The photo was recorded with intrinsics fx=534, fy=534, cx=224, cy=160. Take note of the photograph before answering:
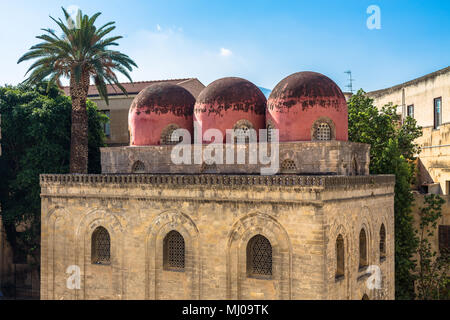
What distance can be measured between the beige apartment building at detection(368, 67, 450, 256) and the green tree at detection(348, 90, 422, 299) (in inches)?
69.7

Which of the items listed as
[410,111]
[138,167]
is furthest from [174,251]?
[410,111]

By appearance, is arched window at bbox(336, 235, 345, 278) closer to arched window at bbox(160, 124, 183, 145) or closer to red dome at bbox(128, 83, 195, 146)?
red dome at bbox(128, 83, 195, 146)

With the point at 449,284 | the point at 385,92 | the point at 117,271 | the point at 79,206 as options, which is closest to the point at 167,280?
the point at 117,271

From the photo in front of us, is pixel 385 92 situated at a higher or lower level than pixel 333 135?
higher

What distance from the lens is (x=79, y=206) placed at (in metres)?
20.0

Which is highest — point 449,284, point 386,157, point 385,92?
point 385,92

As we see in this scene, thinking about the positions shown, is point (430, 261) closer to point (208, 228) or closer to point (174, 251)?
point (208, 228)

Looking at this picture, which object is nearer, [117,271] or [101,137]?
[117,271]

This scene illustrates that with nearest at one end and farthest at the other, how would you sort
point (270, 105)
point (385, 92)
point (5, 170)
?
point (270, 105) → point (5, 170) → point (385, 92)

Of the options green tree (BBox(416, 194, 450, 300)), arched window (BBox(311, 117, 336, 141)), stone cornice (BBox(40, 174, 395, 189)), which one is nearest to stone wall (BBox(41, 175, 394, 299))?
stone cornice (BBox(40, 174, 395, 189))

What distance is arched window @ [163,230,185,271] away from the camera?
18.4 meters

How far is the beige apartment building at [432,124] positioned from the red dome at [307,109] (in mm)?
9442

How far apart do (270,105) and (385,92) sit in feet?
57.9

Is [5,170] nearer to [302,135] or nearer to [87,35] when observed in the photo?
A: [87,35]
